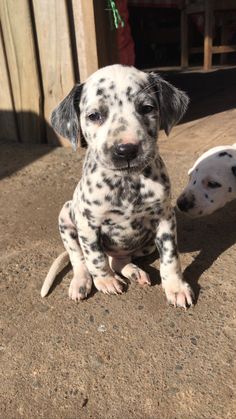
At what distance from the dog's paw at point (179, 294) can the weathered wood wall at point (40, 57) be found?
12.6 ft

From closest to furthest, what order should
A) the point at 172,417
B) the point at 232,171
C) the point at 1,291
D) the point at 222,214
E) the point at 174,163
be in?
1. the point at 172,417
2. the point at 1,291
3. the point at 232,171
4. the point at 222,214
5. the point at 174,163

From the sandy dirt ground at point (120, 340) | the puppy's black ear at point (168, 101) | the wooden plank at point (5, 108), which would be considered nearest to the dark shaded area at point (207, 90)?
the wooden plank at point (5, 108)

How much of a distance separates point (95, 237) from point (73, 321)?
621 millimetres

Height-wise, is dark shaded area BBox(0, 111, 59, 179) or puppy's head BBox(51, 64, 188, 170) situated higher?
puppy's head BBox(51, 64, 188, 170)

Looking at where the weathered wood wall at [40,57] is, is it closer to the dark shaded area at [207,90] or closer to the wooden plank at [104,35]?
the wooden plank at [104,35]

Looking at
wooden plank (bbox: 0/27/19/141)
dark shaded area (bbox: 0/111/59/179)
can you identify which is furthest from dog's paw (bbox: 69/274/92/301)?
wooden plank (bbox: 0/27/19/141)

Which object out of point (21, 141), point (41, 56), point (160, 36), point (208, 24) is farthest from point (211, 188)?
point (160, 36)

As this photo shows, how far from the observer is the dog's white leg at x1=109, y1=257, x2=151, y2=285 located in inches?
131

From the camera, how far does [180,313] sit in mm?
3004

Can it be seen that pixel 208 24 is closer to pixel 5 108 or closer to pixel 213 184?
pixel 5 108

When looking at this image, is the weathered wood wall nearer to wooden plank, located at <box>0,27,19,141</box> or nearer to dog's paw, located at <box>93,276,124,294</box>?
wooden plank, located at <box>0,27,19,141</box>

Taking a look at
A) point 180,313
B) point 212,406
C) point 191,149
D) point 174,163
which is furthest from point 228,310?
point 191,149

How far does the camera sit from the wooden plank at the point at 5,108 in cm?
646

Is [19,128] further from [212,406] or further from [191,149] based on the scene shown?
[212,406]
